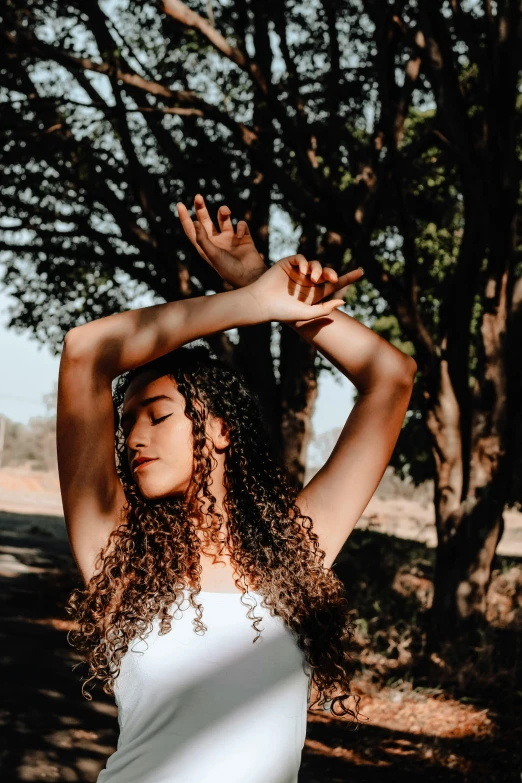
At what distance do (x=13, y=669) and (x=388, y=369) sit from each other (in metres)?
6.93

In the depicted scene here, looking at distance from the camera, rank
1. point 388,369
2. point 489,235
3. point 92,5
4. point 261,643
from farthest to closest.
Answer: point 92,5 → point 489,235 → point 388,369 → point 261,643

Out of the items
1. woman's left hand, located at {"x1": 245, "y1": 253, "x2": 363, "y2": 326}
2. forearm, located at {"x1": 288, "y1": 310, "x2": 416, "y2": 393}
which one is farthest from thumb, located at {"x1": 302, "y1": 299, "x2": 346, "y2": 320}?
forearm, located at {"x1": 288, "y1": 310, "x2": 416, "y2": 393}

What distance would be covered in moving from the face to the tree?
5.90 meters

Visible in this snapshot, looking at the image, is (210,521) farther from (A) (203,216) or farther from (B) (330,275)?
(A) (203,216)

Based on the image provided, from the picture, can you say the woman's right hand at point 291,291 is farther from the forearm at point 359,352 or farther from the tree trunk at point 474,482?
the tree trunk at point 474,482

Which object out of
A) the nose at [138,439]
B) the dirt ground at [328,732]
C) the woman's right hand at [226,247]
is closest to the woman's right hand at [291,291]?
the woman's right hand at [226,247]

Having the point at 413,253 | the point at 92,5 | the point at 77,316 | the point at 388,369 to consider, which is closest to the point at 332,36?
the point at 92,5

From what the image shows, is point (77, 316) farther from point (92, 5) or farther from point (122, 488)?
point (122, 488)

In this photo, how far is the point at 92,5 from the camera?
369 inches

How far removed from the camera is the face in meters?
1.97

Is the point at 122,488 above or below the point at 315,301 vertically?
below

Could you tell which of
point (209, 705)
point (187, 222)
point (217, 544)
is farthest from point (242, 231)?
point (209, 705)

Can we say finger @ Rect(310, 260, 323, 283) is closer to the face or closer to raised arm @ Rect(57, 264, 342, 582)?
raised arm @ Rect(57, 264, 342, 582)

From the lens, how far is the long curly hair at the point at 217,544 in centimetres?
187
